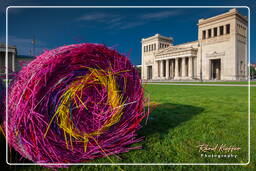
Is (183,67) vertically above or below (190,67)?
above

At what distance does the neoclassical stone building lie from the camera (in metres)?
36.4

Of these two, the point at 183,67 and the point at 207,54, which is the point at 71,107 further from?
the point at 183,67

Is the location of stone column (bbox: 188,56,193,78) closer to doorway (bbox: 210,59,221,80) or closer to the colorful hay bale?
doorway (bbox: 210,59,221,80)

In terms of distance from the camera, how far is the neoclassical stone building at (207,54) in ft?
120

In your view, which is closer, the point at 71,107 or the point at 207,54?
the point at 71,107

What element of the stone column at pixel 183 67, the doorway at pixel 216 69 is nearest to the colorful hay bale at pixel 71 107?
the stone column at pixel 183 67

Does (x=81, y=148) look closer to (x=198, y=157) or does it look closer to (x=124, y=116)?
(x=124, y=116)

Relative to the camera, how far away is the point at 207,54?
43156 millimetres

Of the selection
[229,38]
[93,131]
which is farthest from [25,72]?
[229,38]

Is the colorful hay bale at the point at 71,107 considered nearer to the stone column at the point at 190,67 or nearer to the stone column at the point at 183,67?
the stone column at the point at 190,67

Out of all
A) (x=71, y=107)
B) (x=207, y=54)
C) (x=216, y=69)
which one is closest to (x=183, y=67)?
(x=207, y=54)

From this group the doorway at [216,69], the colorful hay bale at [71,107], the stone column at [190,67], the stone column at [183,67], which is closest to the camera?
the colorful hay bale at [71,107]

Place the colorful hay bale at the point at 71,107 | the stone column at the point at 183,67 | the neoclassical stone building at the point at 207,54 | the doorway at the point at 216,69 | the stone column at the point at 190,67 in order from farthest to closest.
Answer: the stone column at the point at 183,67
the doorway at the point at 216,69
the stone column at the point at 190,67
the neoclassical stone building at the point at 207,54
the colorful hay bale at the point at 71,107

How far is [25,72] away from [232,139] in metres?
2.81
